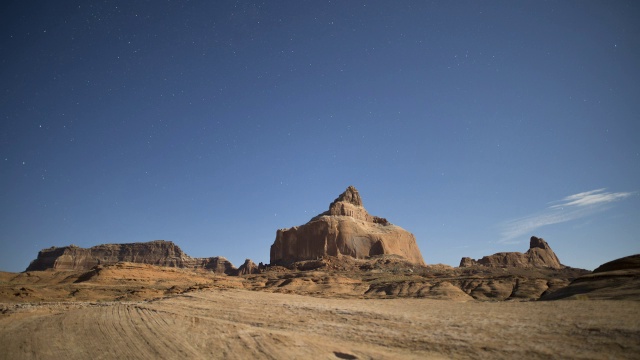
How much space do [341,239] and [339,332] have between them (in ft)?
338

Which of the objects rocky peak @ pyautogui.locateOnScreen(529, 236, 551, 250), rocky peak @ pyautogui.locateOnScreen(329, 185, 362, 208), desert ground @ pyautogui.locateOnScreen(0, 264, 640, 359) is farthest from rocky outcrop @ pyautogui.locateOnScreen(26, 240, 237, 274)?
desert ground @ pyautogui.locateOnScreen(0, 264, 640, 359)

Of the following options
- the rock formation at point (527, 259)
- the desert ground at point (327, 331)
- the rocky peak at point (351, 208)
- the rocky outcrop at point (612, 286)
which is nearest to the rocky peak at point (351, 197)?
the rocky peak at point (351, 208)

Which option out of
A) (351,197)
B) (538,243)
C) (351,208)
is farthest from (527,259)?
(351,197)

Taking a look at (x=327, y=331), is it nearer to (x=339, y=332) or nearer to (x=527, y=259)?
(x=339, y=332)

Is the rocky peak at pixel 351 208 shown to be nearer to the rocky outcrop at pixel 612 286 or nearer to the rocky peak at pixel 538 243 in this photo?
the rocky peak at pixel 538 243

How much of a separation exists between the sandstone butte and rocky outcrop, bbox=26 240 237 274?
6008 cm

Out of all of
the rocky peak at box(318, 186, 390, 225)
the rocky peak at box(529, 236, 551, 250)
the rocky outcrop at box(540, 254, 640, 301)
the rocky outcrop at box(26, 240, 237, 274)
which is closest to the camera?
the rocky outcrop at box(540, 254, 640, 301)

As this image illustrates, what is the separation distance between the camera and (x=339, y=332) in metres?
13.1

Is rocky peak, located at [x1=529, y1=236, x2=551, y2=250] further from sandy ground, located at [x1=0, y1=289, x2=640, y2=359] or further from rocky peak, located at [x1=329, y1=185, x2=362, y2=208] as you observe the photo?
sandy ground, located at [x1=0, y1=289, x2=640, y2=359]

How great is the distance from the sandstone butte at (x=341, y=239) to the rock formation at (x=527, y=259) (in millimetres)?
22139

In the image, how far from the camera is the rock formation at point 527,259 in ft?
366

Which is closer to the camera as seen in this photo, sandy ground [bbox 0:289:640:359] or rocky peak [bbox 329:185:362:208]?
sandy ground [bbox 0:289:640:359]

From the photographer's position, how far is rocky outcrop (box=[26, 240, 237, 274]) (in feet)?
522

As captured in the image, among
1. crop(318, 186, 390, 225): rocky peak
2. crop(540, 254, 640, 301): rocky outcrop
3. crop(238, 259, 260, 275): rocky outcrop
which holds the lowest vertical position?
crop(238, 259, 260, 275): rocky outcrop
